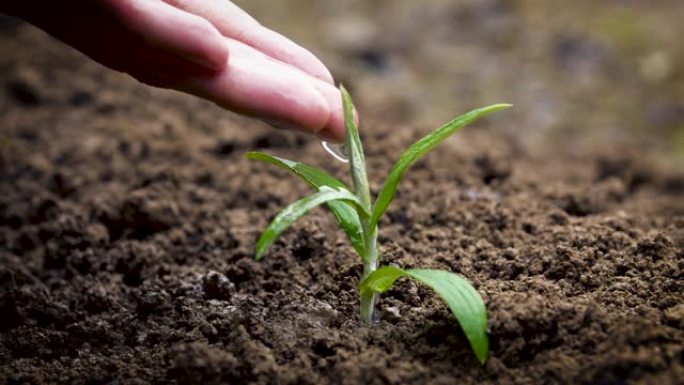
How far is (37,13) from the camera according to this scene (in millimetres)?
1402

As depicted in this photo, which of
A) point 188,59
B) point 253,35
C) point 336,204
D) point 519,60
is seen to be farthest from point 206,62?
point 519,60

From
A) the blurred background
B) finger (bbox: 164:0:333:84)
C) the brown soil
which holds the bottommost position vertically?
the brown soil

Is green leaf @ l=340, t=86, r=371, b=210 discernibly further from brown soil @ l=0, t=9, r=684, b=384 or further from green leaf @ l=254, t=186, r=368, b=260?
brown soil @ l=0, t=9, r=684, b=384

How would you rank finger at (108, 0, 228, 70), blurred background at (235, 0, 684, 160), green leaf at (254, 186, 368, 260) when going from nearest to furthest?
green leaf at (254, 186, 368, 260)
finger at (108, 0, 228, 70)
blurred background at (235, 0, 684, 160)

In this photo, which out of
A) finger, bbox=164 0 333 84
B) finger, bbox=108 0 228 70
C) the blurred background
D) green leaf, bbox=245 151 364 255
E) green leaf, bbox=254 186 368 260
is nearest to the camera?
green leaf, bbox=254 186 368 260

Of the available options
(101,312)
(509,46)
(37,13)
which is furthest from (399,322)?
(509,46)

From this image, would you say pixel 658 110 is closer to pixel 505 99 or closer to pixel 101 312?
pixel 505 99

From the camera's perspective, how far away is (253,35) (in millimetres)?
1604

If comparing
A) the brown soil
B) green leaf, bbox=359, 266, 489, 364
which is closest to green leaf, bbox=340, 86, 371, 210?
green leaf, bbox=359, 266, 489, 364

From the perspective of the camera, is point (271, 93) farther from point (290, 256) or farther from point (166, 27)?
point (290, 256)

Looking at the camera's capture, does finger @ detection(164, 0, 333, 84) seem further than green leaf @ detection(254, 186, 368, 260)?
Yes

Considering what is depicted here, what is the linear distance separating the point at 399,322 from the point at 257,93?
0.51 meters

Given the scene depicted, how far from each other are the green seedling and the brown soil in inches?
3.7

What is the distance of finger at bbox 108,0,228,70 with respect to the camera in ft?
4.33
